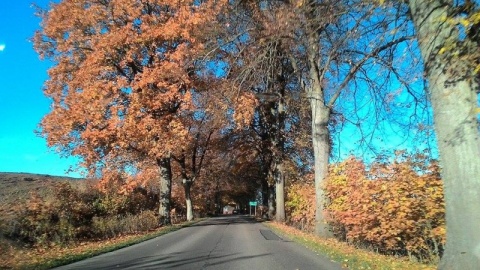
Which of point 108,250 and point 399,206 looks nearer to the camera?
point 399,206

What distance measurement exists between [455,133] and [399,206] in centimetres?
492

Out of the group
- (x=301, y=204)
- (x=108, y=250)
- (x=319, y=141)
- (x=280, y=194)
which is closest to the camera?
(x=108, y=250)

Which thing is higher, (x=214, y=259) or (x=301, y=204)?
(x=301, y=204)

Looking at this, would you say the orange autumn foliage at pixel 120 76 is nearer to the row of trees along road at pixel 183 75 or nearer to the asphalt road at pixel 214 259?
the row of trees along road at pixel 183 75

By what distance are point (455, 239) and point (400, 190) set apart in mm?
4947

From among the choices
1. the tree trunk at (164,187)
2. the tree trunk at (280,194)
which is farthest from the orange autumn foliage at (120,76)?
the tree trunk at (280,194)

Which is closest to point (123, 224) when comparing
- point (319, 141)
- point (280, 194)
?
point (319, 141)

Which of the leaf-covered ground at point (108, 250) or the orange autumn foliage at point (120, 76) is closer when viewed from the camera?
the leaf-covered ground at point (108, 250)

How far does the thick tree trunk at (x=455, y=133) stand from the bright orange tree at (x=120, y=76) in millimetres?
15852

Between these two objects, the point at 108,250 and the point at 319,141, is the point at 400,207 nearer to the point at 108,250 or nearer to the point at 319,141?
the point at 319,141

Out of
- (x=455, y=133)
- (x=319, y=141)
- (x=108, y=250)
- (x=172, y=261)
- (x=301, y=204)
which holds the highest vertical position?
(x=319, y=141)

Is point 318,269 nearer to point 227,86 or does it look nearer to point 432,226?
A: point 432,226

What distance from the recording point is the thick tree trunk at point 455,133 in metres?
6.98

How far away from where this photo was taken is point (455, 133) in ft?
24.0
